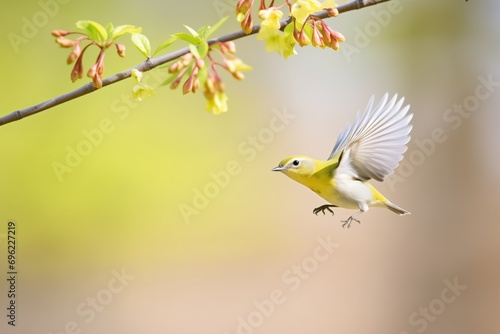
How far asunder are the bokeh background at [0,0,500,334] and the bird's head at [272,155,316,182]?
1678mm

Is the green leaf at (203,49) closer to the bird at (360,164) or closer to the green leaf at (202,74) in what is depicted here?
the green leaf at (202,74)

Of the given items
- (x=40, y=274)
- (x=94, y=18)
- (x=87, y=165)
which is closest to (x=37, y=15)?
(x=94, y=18)

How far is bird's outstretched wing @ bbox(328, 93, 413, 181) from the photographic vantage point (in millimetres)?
433

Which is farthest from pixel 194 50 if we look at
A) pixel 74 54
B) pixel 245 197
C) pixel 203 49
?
pixel 245 197

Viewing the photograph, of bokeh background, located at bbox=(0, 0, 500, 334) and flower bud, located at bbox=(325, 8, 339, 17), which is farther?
bokeh background, located at bbox=(0, 0, 500, 334)

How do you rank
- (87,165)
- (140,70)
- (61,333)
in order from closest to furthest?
(140,70) < (61,333) < (87,165)

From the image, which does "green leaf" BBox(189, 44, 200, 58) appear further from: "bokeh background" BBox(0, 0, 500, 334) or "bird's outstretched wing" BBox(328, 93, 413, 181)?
"bokeh background" BBox(0, 0, 500, 334)

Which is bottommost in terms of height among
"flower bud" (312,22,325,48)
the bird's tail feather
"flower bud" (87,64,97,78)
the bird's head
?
"flower bud" (87,64,97,78)

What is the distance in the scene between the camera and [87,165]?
2258 millimetres

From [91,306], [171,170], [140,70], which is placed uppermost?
[171,170]

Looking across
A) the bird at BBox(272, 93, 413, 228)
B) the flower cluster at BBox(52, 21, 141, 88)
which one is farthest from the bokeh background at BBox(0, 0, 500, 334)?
the flower cluster at BBox(52, 21, 141, 88)

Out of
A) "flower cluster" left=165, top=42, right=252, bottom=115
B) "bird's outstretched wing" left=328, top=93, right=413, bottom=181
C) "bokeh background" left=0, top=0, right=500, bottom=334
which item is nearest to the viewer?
"flower cluster" left=165, top=42, right=252, bottom=115

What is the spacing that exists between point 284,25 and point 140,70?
4.8 inches

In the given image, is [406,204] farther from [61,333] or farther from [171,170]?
[61,333]
